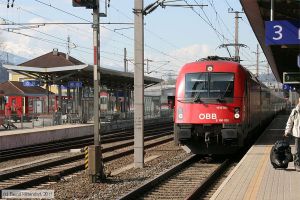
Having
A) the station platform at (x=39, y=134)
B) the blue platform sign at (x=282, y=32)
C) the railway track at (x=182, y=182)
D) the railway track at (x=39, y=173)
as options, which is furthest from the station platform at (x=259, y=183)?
the station platform at (x=39, y=134)

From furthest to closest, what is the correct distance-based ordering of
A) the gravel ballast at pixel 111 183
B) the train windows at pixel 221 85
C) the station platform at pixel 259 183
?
1. the train windows at pixel 221 85
2. the gravel ballast at pixel 111 183
3. the station platform at pixel 259 183

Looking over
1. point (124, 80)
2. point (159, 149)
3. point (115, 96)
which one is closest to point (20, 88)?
point (115, 96)

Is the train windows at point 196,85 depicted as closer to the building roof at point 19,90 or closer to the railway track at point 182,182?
the railway track at point 182,182

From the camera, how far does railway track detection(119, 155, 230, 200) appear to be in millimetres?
10156

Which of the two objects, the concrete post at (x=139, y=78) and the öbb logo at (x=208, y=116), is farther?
the öbb logo at (x=208, y=116)

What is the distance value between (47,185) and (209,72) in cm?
625

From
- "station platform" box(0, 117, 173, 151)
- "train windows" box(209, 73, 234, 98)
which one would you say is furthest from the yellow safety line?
"station platform" box(0, 117, 173, 151)

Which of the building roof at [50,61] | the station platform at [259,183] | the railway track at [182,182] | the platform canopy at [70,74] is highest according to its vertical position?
the building roof at [50,61]

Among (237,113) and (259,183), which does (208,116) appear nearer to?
(237,113)

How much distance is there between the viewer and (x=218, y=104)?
1509cm

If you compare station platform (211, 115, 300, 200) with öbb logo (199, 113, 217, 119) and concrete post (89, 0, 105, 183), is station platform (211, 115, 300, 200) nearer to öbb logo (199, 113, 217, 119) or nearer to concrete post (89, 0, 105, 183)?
öbb logo (199, 113, 217, 119)

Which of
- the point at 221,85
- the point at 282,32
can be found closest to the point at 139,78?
the point at 221,85

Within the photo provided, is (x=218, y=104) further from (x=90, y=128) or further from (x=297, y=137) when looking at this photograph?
(x=90, y=128)

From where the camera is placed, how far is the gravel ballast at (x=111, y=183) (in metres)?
10.3
